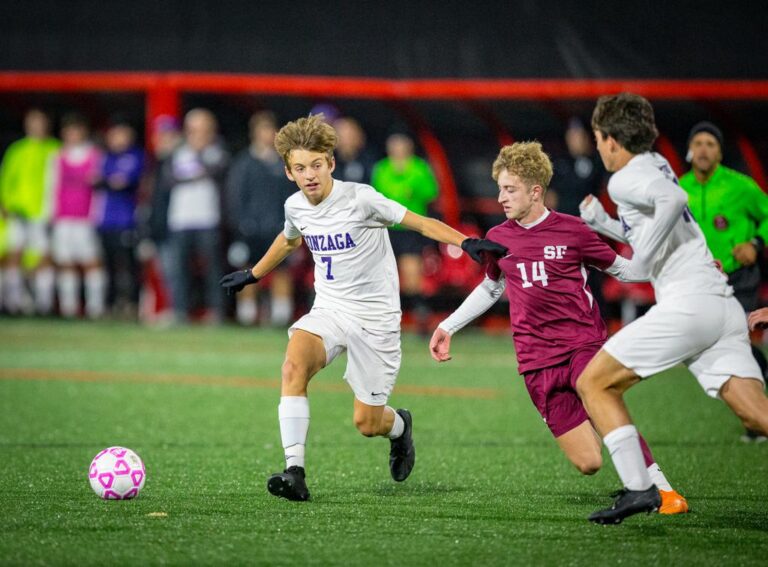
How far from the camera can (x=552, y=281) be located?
263 inches

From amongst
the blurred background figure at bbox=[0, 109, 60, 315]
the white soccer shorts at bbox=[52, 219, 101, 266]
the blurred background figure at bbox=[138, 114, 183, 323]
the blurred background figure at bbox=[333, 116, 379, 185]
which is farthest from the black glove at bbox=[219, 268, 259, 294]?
the blurred background figure at bbox=[0, 109, 60, 315]

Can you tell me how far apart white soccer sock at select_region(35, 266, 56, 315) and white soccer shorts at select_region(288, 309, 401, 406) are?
1210 cm

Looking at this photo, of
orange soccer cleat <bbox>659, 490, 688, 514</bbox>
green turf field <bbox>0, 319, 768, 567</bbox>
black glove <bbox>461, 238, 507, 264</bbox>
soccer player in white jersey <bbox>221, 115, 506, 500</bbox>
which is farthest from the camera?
soccer player in white jersey <bbox>221, 115, 506, 500</bbox>

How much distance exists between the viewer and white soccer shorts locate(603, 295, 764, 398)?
5.65 metres

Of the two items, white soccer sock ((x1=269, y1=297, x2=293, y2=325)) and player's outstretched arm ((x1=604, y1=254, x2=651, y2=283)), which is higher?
white soccer sock ((x1=269, y1=297, x2=293, y2=325))

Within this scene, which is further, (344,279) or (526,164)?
(344,279)

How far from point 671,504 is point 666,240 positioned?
4.84 ft

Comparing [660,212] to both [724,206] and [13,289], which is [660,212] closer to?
[724,206]

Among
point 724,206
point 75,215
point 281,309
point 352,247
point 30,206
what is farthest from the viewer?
point 30,206

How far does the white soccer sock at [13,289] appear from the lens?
61.0 feet

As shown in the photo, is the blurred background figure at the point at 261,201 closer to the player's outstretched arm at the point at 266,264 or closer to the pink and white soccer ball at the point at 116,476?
the player's outstretched arm at the point at 266,264

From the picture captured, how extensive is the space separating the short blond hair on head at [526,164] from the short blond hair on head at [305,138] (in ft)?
3.07

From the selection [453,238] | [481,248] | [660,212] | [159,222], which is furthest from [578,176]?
[660,212]

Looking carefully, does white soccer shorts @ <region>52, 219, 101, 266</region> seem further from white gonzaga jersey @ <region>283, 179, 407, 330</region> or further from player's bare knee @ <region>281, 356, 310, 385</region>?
player's bare knee @ <region>281, 356, 310, 385</region>
